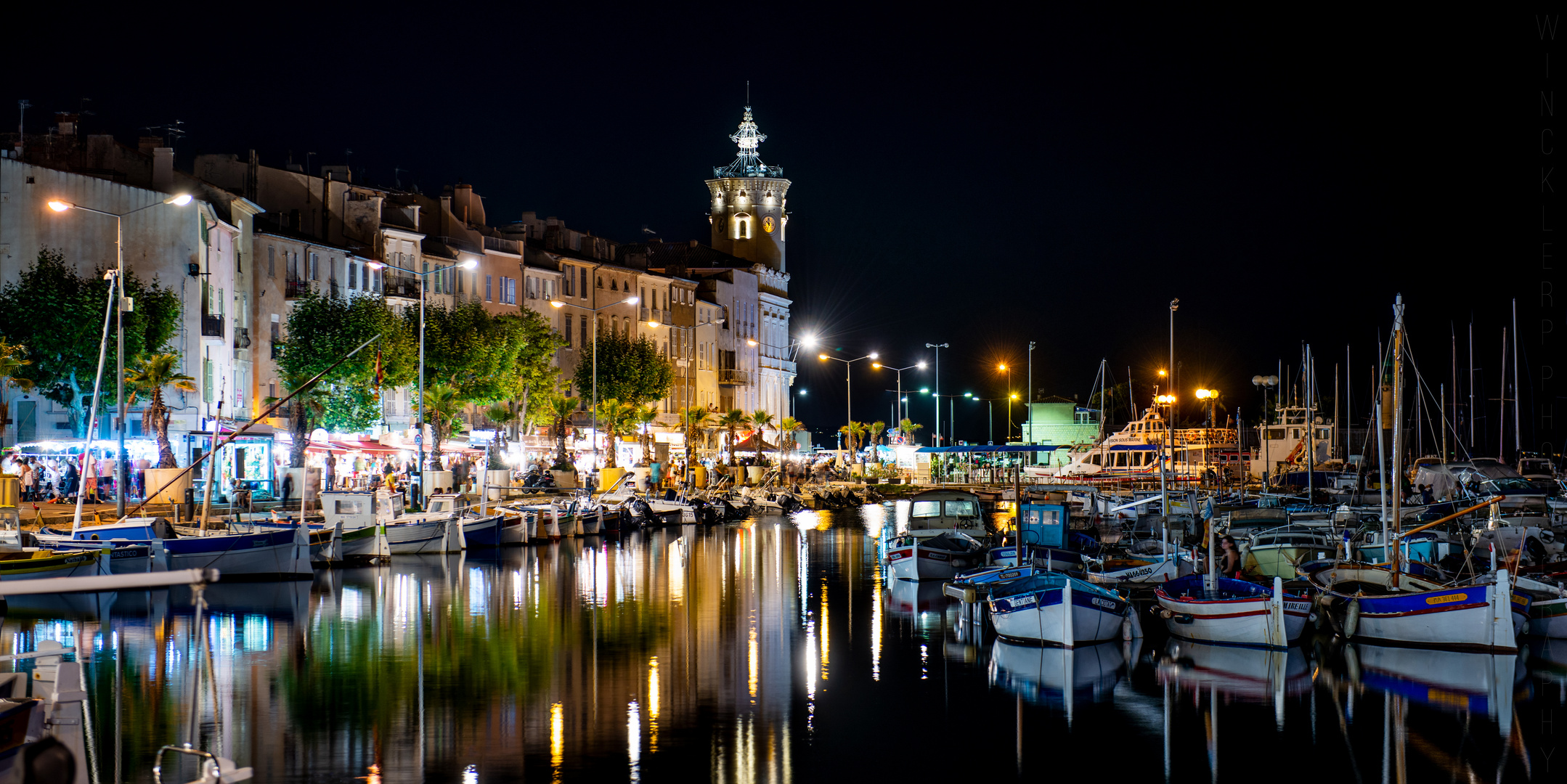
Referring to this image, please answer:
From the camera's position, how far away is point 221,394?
67.1m

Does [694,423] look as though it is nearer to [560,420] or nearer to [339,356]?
[560,420]

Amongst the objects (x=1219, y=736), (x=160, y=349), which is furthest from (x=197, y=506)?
(x=1219, y=736)

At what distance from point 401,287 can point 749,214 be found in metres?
61.4

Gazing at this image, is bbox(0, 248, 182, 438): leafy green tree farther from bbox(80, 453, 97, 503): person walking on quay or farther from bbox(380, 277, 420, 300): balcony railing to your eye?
bbox(380, 277, 420, 300): balcony railing

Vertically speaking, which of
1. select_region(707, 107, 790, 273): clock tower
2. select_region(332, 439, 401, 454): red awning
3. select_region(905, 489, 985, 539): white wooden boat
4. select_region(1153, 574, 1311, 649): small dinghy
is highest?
select_region(707, 107, 790, 273): clock tower

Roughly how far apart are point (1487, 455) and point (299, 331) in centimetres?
7440

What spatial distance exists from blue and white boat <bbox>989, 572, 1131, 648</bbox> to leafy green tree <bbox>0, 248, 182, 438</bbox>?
3797 centimetres

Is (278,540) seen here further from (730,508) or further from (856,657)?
(730,508)

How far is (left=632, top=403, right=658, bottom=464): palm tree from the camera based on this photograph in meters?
95.6

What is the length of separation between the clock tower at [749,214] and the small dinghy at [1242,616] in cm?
11203

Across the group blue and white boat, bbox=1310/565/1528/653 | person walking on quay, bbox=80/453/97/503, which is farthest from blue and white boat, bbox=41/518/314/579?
blue and white boat, bbox=1310/565/1528/653

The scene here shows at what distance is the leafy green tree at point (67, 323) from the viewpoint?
5538 centimetres

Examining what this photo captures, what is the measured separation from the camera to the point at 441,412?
3017 inches

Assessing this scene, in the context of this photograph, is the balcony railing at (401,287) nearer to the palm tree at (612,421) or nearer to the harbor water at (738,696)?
the palm tree at (612,421)
